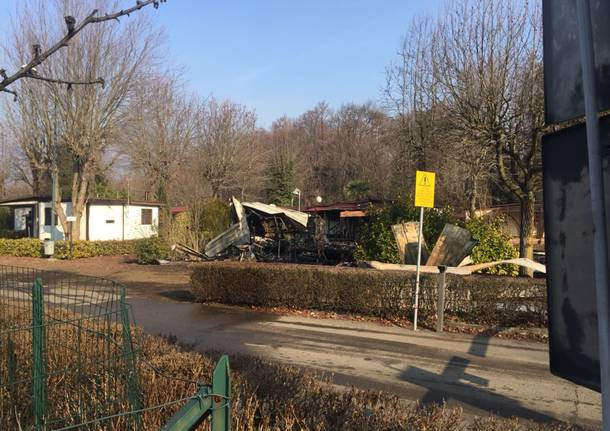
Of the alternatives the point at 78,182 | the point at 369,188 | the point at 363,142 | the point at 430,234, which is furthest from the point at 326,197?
the point at 430,234

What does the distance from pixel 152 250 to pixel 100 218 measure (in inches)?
496

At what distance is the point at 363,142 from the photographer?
182 ft

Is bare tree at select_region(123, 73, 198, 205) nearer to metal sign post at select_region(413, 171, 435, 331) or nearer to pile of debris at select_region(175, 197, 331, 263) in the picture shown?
pile of debris at select_region(175, 197, 331, 263)

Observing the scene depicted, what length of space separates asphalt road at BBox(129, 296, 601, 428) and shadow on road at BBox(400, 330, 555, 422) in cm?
1

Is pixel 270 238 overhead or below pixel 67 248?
overhead

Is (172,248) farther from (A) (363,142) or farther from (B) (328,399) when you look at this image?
(A) (363,142)

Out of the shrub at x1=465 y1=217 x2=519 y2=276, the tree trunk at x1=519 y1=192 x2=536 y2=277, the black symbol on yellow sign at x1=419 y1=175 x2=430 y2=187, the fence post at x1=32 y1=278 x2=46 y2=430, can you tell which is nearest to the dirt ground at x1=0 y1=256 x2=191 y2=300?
the black symbol on yellow sign at x1=419 y1=175 x2=430 y2=187

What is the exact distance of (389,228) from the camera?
13555 mm

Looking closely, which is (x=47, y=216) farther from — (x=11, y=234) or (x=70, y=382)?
(x=70, y=382)

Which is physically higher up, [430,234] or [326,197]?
[326,197]

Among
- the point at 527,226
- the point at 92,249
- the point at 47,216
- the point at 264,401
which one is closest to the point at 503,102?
the point at 527,226

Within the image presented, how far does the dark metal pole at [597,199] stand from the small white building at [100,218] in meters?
31.0

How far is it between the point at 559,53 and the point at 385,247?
458 inches

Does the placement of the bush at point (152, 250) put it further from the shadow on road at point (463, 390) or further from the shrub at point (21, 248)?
the shadow on road at point (463, 390)
